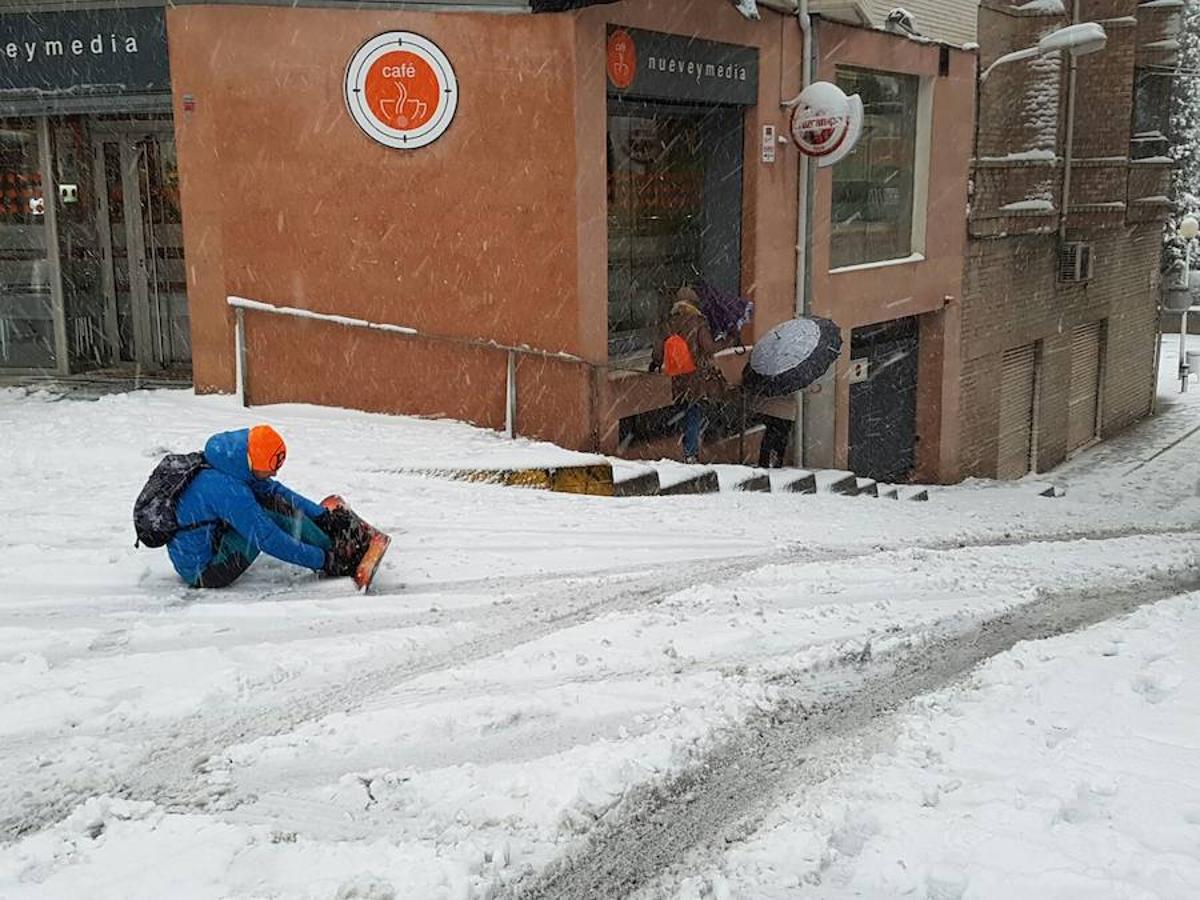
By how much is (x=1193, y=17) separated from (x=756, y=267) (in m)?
26.4

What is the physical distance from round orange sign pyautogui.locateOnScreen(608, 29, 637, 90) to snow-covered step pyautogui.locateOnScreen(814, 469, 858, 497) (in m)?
4.23

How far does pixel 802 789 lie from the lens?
4324 millimetres

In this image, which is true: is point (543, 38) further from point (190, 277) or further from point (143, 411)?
point (143, 411)

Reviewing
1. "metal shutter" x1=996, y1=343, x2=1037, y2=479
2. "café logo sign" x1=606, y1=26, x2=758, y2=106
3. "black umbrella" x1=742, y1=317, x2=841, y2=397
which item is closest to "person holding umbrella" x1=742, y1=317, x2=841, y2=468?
"black umbrella" x1=742, y1=317, x2=841, y2=397

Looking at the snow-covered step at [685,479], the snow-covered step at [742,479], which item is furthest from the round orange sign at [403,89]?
the snow-covered step at [742,479]

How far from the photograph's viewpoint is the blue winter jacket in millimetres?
6078

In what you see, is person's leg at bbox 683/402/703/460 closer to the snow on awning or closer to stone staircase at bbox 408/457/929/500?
stone staircase at bbox 408/457/929/500

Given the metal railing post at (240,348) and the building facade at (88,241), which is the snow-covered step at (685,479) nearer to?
the metal railing post at (240,348)

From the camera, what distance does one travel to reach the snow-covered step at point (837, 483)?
11609 millimetres

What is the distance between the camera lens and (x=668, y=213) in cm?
1280

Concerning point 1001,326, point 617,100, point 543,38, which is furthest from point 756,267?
point 1001,326

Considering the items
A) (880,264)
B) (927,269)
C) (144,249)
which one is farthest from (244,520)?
(927,269)

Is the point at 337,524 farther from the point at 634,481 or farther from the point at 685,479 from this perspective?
the point at 685,479

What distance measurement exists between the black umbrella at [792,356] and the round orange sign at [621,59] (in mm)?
2731
